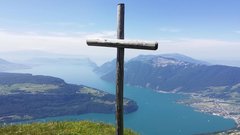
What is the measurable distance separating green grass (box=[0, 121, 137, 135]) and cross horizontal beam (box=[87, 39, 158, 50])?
5640 mm

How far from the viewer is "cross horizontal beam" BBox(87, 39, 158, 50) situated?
10912 millimetres

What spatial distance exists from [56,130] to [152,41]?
805 centimetres

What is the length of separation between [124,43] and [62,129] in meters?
7.24

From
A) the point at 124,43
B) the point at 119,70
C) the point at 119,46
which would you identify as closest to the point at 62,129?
the point at 119,70

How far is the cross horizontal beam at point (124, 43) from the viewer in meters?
10.9

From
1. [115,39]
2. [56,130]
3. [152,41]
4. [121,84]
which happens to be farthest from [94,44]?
[56,130]

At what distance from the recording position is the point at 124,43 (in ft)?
38.2

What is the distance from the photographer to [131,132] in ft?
59.5

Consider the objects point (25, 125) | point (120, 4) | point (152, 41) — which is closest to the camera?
point (152, 41)

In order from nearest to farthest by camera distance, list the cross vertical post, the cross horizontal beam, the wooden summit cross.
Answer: the cross horizontal beam
the wooden summit cross
the cross vertical post

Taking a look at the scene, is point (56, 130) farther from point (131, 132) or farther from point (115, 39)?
point (115, 39)

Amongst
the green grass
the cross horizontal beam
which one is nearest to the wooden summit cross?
the cross horizontal beam

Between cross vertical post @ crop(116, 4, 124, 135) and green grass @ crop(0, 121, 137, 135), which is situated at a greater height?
cross vertical post @ crop(116, 4, 124, 135)

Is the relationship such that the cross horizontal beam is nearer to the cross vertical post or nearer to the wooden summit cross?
the wooden summit cross
